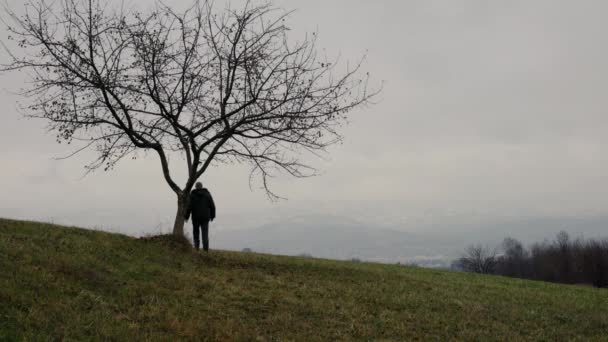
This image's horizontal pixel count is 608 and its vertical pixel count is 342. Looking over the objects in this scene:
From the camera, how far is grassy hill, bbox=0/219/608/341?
8.87m

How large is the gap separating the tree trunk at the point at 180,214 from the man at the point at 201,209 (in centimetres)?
52

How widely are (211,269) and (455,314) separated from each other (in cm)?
715

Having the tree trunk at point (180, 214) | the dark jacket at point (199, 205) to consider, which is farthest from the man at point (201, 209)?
the tree trunk at point (180, 214)

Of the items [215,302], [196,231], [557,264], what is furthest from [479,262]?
[215,302]

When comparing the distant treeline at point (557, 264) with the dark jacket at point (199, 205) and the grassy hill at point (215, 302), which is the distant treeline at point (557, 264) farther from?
the dark jacket at point (199, 205)

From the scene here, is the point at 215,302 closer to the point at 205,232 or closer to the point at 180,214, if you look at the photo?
the point at 180,214

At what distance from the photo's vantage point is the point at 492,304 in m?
14.7

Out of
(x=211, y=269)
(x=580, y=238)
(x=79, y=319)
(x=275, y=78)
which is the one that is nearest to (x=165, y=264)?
(x=211, y=269)

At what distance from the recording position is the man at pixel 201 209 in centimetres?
1931

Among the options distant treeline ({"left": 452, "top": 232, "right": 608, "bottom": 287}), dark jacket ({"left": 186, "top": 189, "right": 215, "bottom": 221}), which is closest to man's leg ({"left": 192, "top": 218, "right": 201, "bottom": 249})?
dark jacket ({"left": 186, "top": 189, "right": 215, "bottom": 221})

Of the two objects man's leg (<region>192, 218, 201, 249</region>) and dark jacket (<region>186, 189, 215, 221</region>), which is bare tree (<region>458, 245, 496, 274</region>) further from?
dark jacket (<region>186, 189, 215, 221</region>)

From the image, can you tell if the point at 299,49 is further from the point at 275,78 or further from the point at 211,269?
the point at 211,269

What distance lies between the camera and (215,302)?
1141 cm

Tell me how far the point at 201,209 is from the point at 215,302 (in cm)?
830
